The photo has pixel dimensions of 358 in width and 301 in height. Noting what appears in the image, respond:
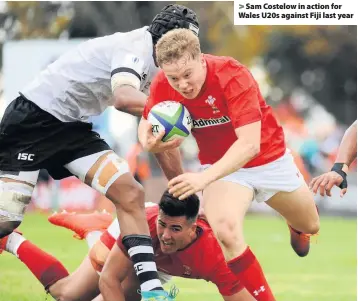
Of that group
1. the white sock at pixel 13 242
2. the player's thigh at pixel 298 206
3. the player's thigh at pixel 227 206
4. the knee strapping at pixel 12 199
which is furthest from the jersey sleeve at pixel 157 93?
the white sock at pixel 13 242

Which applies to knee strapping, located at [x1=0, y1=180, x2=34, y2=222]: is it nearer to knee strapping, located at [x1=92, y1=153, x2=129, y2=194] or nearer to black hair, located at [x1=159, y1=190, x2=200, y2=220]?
knee strapping, located at [x1=92, y1=153, x2=129, y2=194]

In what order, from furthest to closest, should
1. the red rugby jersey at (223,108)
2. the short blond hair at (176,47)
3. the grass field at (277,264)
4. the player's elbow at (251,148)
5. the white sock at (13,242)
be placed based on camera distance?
the grass field at (277,264) < the white sock at (13,242) < the red rugby jersey at (223,108) < the short blond hair at (176,47) < the player's elbow at (251,148)

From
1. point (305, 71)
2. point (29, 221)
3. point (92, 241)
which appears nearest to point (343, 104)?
point (305, 71)

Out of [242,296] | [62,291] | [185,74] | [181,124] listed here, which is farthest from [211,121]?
[62,291]

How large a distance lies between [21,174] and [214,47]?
76.3ft

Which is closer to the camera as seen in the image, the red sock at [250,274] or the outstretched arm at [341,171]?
the red sock at [250,274]

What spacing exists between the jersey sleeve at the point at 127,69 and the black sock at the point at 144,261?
105 centimetres

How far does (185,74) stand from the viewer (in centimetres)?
590

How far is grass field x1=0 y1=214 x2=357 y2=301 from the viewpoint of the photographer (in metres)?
8.52

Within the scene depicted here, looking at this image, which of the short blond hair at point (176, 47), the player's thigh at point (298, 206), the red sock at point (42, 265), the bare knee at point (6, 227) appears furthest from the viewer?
the red sock at point (42, 265)

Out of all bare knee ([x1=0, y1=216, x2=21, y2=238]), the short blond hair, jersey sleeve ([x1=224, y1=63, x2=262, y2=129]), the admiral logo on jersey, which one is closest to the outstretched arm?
the admiral logo on jersey

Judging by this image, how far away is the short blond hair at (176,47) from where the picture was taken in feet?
19.2

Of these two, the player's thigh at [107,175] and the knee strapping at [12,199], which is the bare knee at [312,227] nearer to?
the player's thigh at [107,175]

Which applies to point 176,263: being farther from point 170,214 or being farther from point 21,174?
point 21,174
